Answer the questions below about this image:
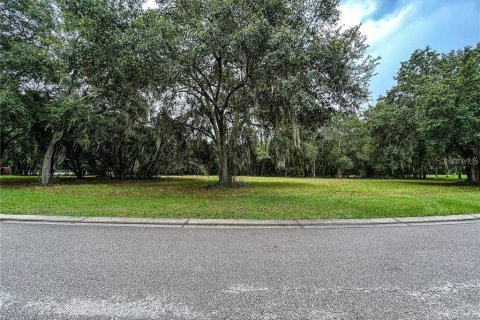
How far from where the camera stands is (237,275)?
3367mm

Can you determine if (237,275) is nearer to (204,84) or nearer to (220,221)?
(220,221)

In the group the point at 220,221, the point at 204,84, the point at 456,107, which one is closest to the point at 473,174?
the point at 456,107

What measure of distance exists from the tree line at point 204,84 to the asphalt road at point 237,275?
528 centimetres

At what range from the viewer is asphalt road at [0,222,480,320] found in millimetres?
2551

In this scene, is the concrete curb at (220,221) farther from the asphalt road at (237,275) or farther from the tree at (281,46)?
the tree at (281,46)

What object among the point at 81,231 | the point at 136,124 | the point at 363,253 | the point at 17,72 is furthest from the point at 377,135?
the point at 17,72

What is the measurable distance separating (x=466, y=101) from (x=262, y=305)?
68.1 ft

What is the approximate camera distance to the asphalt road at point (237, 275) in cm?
255

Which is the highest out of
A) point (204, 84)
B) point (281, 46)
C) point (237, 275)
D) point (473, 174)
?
point (204, 84)

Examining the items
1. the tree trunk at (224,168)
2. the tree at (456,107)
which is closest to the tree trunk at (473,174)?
the tree at (456,107)

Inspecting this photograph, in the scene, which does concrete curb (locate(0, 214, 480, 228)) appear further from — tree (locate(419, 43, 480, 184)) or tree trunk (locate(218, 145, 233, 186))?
tree (locate(419, 43, 480, 184))

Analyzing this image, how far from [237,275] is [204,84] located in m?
13.0

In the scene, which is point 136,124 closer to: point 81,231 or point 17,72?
point 17,72

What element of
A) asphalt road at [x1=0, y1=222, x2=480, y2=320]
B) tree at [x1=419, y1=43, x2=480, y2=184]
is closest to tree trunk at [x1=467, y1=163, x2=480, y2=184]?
tree at [x1=419, y1=43, x2=480, y2=184]
